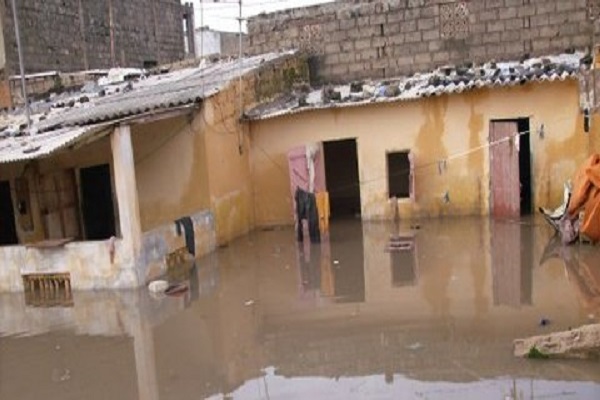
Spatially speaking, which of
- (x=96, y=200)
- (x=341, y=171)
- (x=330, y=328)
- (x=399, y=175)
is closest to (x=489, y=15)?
(x=399, y=175)

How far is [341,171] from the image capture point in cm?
1862

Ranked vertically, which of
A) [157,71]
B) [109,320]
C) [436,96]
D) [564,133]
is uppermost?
[157,71]

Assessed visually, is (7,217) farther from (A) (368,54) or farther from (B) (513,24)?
(B) (513,24)

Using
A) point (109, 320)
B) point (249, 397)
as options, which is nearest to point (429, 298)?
point (249, 397)

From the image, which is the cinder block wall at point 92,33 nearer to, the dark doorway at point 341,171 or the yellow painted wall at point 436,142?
the yellow painted wall at point 436,142

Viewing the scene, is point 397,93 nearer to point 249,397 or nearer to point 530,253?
point 530,253

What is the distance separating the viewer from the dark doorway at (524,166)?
14820 millimetres

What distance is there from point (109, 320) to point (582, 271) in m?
7.09

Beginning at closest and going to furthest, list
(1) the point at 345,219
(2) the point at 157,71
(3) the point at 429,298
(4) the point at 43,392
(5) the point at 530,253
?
(4) the point at 43,392
(3) the point at 429,298
(5) the point at 530,253
(1) the point at 345,219
(2) the point at 157,71

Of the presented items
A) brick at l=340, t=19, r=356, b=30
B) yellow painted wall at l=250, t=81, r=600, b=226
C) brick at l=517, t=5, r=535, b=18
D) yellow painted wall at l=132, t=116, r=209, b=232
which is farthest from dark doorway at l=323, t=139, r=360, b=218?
brick at l=517, t=5, r=535, b=18

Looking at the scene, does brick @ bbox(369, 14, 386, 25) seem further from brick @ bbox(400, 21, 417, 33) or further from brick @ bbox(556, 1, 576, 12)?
brick @ bbox(556, 1, 576, 12)

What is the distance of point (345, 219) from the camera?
1633 cm

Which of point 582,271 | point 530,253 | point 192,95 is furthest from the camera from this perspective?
point 192,95

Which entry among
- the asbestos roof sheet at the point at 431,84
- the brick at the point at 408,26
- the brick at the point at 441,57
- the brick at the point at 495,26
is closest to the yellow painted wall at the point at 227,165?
the asbestos roof sheet at the point at 431,84
